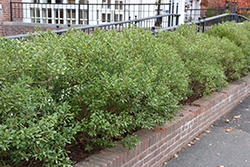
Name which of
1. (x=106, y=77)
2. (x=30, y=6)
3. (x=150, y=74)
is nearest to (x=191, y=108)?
(x=150, y=74)

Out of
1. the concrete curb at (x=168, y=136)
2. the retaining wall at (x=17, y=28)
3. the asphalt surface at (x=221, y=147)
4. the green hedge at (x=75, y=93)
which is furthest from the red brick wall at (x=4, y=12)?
the asphalt surface at (x=221, y=147)

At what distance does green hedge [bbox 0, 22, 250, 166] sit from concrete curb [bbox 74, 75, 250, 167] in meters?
0.17

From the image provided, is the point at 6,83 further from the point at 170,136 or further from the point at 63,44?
the point at 170,136

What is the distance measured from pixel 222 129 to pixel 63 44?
130 inches

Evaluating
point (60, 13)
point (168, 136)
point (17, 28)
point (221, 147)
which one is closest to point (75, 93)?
point (168, 136)

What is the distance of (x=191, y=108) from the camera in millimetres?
4492

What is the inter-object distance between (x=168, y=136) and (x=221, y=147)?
1024 millimetres

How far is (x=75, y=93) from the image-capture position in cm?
282

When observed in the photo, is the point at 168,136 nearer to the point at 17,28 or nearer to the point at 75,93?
the point at 75,93

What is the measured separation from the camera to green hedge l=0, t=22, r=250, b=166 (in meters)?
2.20

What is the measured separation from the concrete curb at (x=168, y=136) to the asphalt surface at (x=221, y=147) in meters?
0.13

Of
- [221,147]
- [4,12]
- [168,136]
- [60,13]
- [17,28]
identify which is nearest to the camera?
[168,136]

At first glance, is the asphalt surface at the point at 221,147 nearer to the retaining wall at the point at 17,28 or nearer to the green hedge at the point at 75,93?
the green hedge at the point at 75,93

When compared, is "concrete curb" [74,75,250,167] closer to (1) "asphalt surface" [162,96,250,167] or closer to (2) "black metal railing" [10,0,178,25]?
(1) "asphalt surface" [162,96,250,167]
